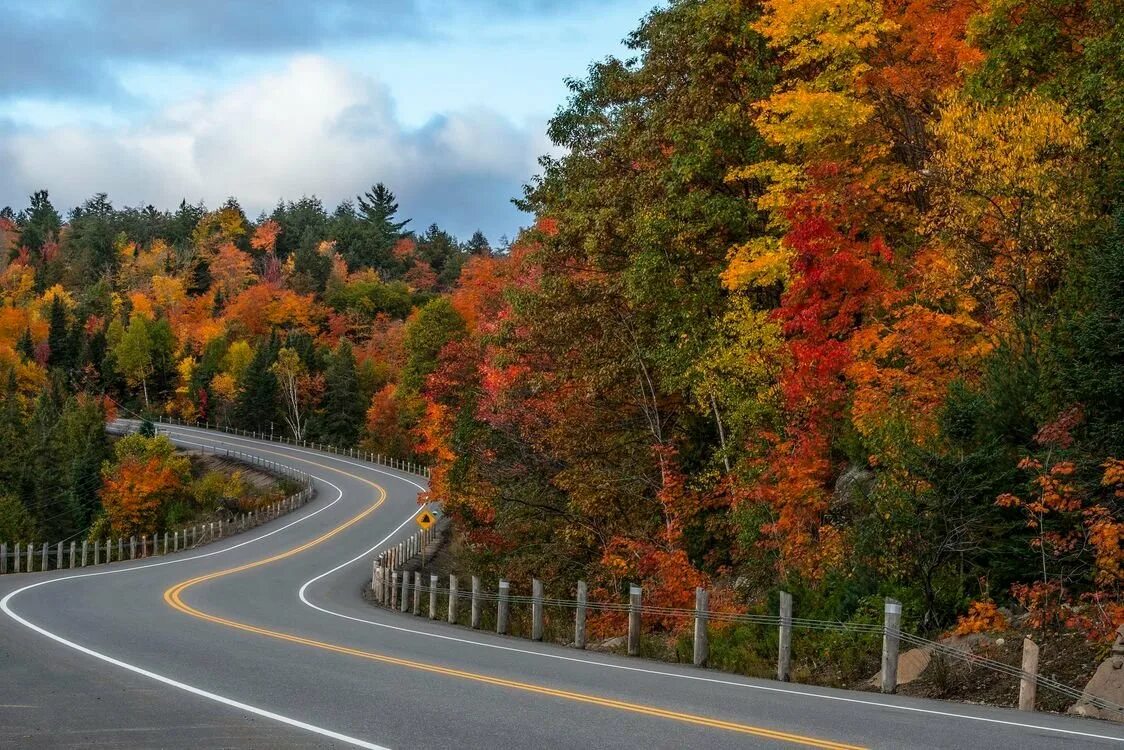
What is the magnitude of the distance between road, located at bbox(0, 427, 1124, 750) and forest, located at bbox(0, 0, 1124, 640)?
12.1ft

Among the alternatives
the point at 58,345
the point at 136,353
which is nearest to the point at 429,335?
the point at 136,353

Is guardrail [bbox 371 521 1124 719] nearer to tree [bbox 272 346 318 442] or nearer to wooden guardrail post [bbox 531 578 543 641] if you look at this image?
wooden guardrail post [bbox 531 578 543 641]

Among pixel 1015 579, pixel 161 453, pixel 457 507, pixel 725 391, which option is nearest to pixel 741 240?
pixel 725 391

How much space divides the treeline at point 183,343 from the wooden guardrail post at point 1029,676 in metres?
59.5

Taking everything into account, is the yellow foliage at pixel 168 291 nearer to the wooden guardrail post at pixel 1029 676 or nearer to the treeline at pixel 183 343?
the treeline at pixel 183 343

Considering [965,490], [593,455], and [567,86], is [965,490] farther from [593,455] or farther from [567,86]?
[567,86]

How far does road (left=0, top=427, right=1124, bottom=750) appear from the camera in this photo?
8344 millimetres

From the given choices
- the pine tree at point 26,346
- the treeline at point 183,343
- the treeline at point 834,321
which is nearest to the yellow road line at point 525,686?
the treeline at point 834,321

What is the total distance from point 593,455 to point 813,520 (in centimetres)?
843

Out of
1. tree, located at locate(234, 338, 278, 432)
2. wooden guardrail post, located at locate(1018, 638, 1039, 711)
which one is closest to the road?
wooden guardrail post, located at locate(1018, 638, 1039, 711)

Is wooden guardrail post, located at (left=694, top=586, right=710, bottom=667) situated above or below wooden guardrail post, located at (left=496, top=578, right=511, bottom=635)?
above

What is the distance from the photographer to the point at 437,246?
17275 cm

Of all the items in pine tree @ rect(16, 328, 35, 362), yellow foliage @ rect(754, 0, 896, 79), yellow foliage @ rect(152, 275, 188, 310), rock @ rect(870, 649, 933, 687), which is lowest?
rock @ rect(870, 649, 933, 687)

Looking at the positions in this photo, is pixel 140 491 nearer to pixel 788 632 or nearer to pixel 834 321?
pixel 834 321
